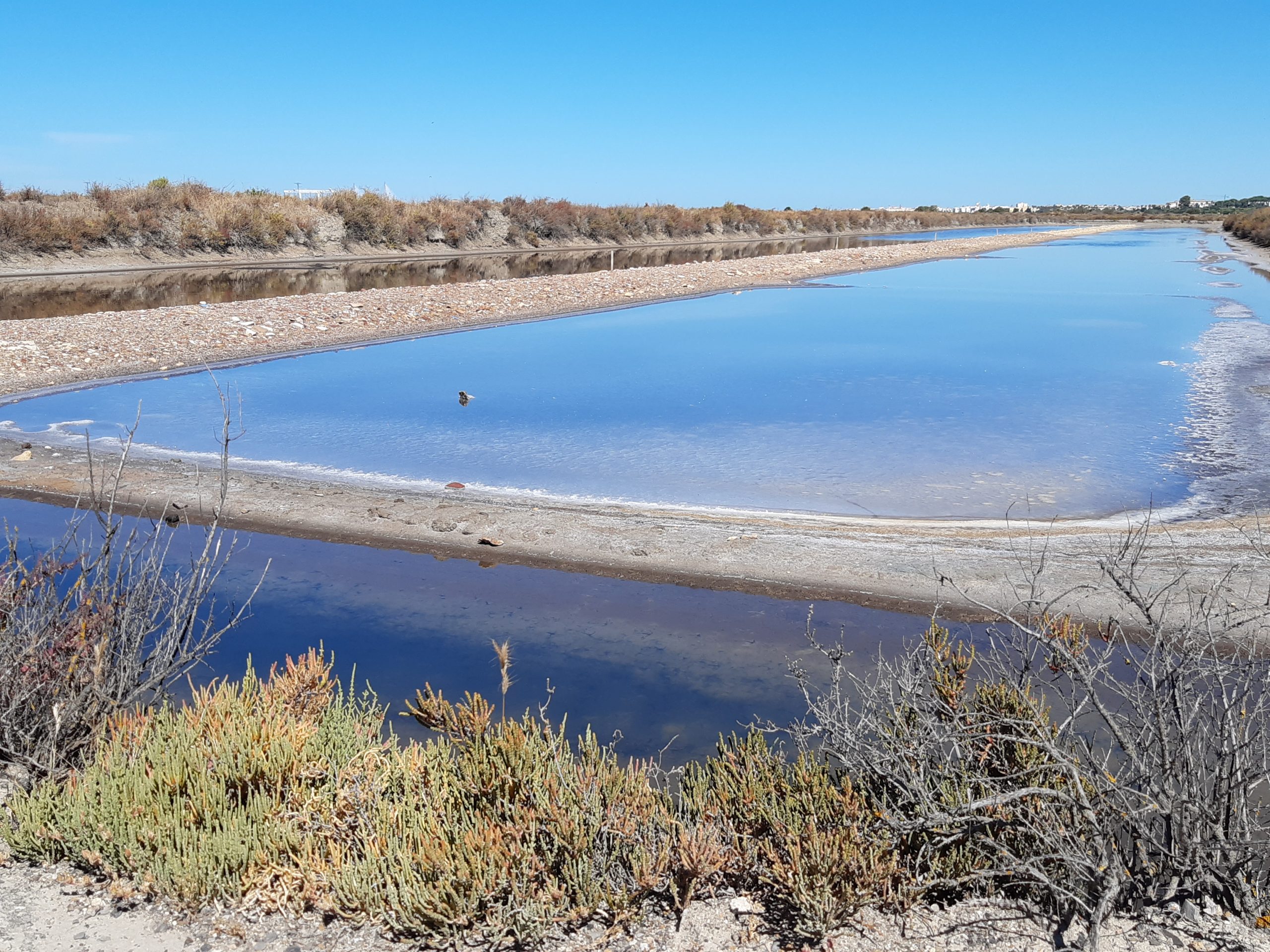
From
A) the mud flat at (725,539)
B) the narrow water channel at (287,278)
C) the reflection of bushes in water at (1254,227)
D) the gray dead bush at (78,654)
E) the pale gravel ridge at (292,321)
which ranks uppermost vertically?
the reflection of bushes in water at (1254,227)

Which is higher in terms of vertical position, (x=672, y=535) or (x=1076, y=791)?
(x=1076, y=791)

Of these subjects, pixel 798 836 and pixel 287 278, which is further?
pixel 287 278

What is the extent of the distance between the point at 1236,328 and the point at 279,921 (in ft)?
72.1

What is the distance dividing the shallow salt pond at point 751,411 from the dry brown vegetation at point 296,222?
74.3 ft

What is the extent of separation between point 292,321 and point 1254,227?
5736 cm

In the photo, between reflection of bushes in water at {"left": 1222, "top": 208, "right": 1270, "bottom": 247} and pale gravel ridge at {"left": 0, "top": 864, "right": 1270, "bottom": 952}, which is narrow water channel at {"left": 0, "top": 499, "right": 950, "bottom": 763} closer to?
pale gravel ridge at {"left": 0, "top": 864, "right": 1270, "bottom": 952}

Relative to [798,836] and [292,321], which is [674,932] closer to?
[798,836]

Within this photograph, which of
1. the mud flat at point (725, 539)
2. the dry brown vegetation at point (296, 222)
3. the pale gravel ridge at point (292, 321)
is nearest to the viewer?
the mud flat at point (725, 539)

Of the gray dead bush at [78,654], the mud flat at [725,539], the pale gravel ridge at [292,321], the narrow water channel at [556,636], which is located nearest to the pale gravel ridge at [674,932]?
the gray dead bush at [78,654]

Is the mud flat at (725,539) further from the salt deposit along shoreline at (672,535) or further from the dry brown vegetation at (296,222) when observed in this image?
the dry brown vegetation at (296,222)

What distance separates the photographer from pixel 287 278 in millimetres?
31797

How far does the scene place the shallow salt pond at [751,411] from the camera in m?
9.55

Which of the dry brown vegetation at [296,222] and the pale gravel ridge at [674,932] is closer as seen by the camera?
the pale gravel ridge at [674,932]

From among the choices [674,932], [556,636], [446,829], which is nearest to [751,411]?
[556,636]
